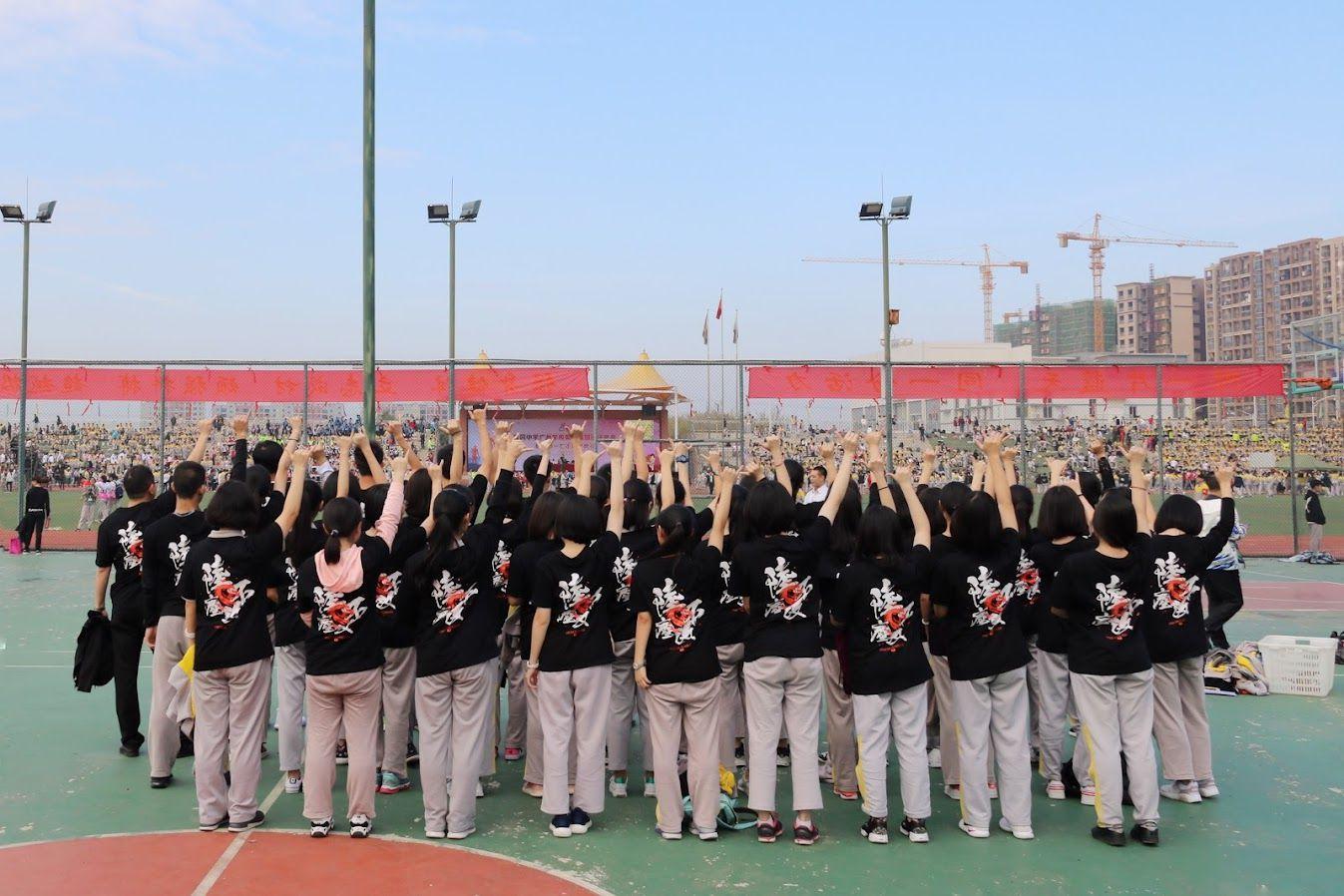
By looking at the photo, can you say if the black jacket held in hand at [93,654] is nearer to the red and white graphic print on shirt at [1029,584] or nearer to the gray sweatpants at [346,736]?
the gray sweatpants at [346,736]

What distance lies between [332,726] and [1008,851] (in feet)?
11.6

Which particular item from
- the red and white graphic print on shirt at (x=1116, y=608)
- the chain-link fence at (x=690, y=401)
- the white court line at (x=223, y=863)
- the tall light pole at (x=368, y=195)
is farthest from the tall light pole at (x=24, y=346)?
the red and white graphic print on shirt at (x=1116, y=608)

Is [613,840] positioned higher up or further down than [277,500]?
further down

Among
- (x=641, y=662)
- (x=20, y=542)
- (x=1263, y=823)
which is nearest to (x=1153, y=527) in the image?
(x=1263, y=823)

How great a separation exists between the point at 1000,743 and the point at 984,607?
2.57 feet

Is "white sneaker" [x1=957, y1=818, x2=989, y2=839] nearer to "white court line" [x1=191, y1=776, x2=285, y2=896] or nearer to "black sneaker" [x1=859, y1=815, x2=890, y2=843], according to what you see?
"black sneaker" [x1=859, y1=815, x2=890, y2=843]

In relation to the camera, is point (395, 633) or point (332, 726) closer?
point (332, 726)

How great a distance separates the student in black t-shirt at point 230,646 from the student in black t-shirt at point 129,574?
3.88 feet

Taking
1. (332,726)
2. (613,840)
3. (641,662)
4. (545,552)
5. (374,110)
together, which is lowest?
(613,840)

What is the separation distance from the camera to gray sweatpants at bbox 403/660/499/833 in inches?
193

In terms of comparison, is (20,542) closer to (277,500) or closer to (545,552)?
(277,500)

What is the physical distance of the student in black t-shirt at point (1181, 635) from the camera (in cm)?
512

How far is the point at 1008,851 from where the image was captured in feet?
15.5

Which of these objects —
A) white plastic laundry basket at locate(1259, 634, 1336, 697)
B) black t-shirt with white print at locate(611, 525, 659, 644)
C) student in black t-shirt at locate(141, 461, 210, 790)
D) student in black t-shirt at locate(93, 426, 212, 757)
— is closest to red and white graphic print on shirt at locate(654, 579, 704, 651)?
black t-shirt with white print at locate(611, 525, 659, 644)
